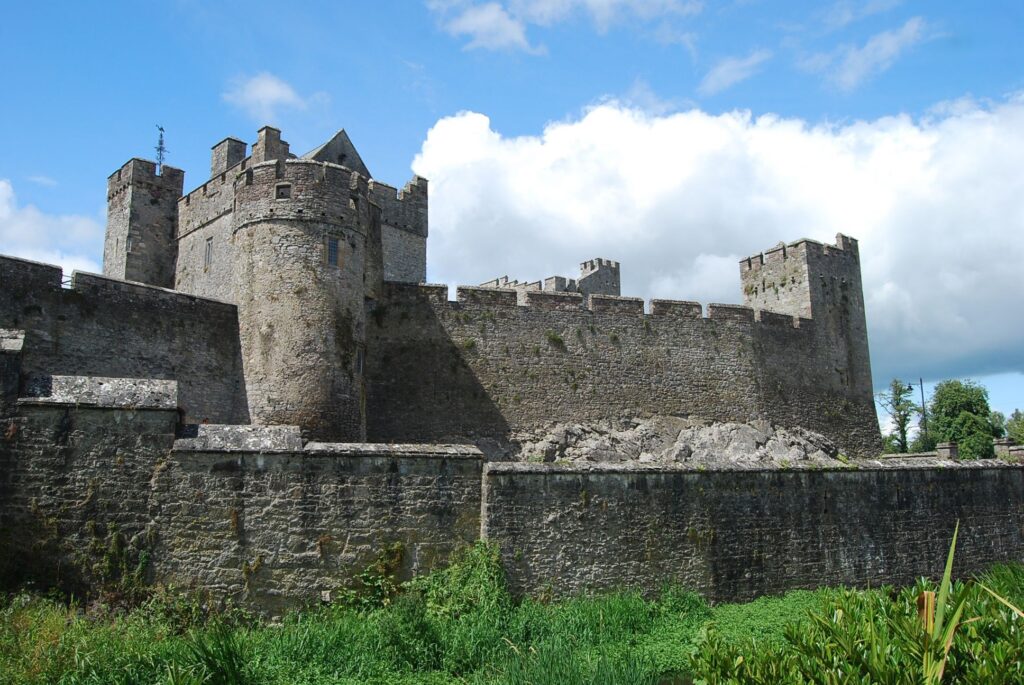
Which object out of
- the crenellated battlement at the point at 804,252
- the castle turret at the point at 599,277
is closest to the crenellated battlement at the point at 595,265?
the castle turret at the point at 599,277

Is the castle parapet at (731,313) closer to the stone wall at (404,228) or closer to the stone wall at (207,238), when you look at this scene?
the stone wall at (404,228)

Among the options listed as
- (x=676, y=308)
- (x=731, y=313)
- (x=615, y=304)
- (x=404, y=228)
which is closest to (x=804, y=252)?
(x=731, y=313)

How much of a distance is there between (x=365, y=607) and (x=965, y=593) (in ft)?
26.4

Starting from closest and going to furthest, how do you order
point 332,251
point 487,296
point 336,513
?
point 336,513 < point 332,251 < point 487,296

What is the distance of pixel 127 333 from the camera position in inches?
757

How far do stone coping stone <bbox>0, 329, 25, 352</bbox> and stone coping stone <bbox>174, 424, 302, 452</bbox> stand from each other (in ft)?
8.15

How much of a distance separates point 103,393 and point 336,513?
12.5 feet

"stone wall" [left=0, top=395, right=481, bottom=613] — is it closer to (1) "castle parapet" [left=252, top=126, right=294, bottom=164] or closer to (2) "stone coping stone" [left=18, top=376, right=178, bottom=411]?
(2) "stone coping stone" [left=18, top=376, right=178, bottom=411]

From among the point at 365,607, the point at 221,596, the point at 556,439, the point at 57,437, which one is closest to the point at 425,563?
the point at 365,607

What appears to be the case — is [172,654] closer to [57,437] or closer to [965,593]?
[57,437]

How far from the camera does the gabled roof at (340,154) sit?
3359 cm

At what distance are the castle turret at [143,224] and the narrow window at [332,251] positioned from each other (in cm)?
823

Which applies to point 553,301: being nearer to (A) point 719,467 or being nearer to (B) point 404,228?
(B) point 404,228

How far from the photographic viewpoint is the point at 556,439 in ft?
83.2
